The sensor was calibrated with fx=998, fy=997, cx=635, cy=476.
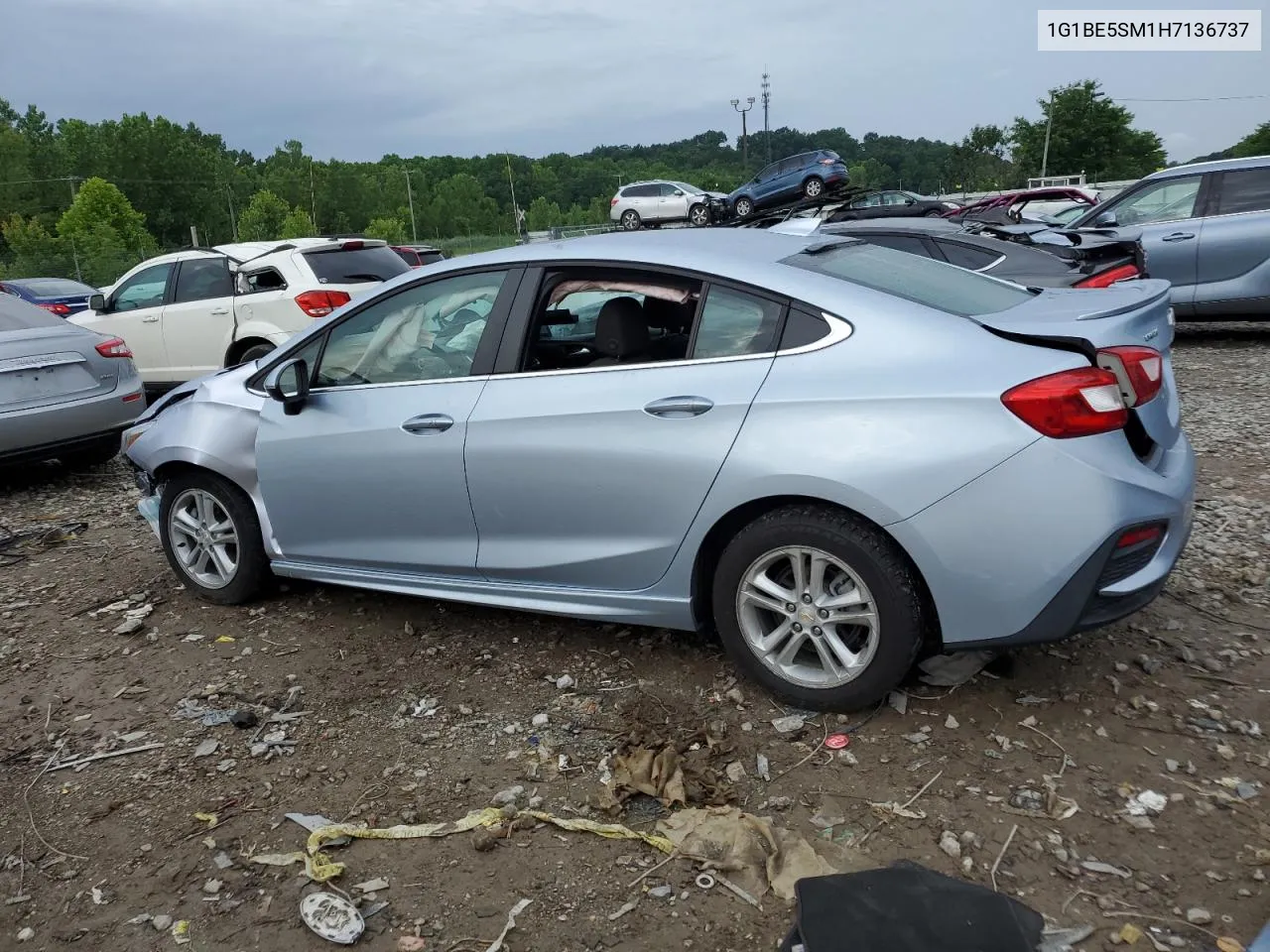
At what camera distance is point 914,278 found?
12.0ft

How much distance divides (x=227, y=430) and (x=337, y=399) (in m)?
0.72

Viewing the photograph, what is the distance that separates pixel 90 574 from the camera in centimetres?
543

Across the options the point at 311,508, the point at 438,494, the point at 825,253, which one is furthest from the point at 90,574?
the point at 825,253

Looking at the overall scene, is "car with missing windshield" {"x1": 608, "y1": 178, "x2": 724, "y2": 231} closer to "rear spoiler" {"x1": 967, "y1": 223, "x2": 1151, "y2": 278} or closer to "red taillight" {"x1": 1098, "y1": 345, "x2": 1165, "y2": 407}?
"rear spoiler" {"x1": 967, "y1": 223, "x2": 1151, "y2": 278}

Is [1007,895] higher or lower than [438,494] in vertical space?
lower

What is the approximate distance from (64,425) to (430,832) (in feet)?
17.9

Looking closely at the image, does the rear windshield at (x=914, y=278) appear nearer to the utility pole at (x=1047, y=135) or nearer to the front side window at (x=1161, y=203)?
the front side window at (x=1161, y=203)

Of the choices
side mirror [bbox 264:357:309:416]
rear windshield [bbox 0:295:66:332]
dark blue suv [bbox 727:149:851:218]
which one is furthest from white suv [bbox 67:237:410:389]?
dark blue suv [bbox 727:149:851:218]

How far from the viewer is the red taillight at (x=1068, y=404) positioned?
2.90 meters

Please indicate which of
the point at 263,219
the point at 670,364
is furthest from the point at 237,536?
the point at 263,219

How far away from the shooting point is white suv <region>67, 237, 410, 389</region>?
9164 millimetres

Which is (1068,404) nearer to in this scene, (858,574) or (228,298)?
(858,574)

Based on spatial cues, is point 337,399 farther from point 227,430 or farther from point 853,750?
point 853,750

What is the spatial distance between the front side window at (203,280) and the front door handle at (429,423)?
21.5 ft
